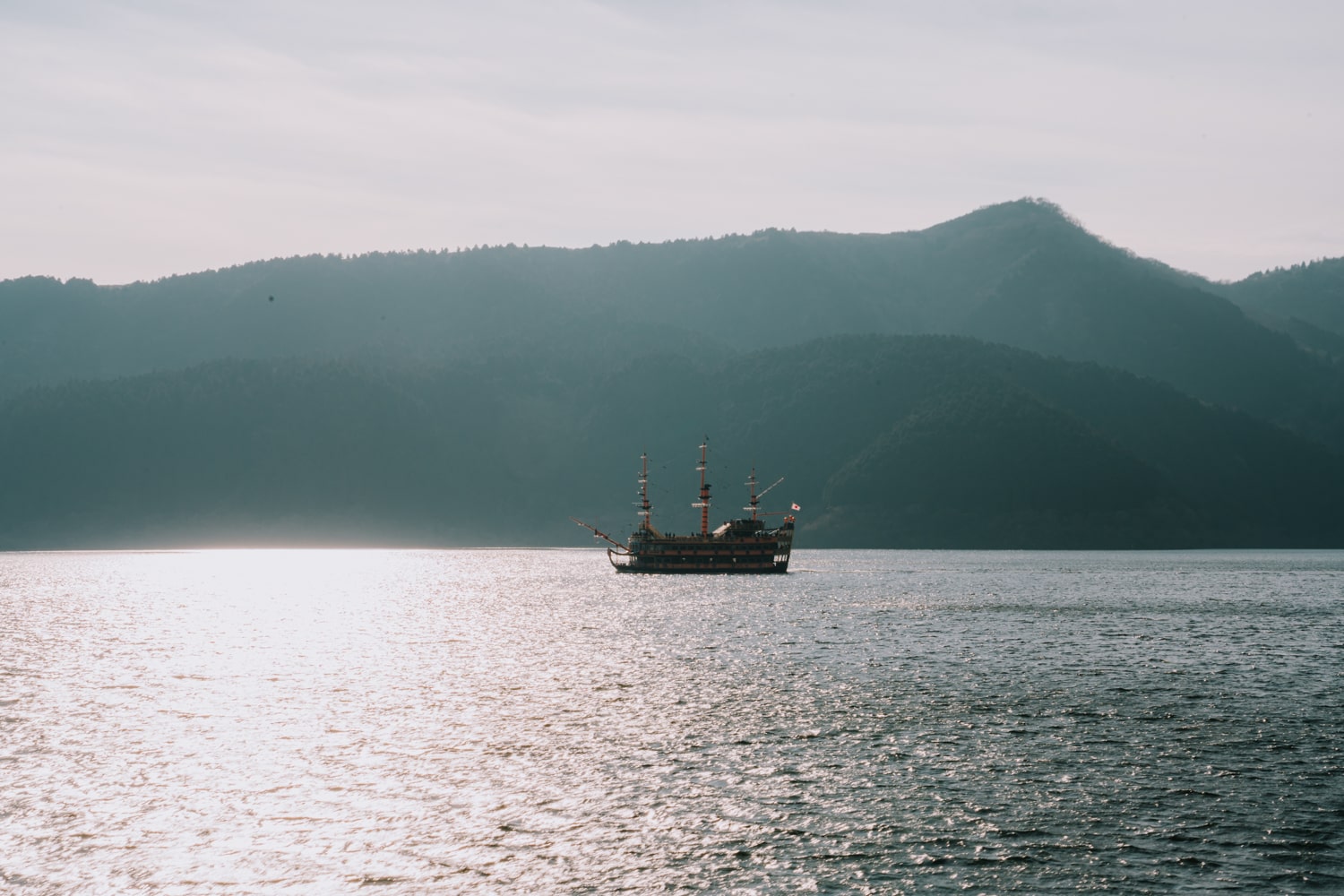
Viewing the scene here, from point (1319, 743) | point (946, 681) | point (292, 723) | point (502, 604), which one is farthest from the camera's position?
point (502, 604)

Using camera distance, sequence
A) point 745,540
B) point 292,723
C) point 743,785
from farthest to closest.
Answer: point 745,540
point 292,723
point 743,785

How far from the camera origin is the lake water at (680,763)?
34.3 meters

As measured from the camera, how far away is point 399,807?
41.4 meters

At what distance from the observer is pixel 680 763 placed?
48406 mm

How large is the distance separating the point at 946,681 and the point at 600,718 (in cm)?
2360

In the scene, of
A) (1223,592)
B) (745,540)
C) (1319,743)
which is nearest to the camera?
(1319,743)

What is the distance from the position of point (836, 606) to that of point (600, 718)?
79144 mm

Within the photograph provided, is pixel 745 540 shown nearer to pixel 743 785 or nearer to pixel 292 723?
pixel 292 723

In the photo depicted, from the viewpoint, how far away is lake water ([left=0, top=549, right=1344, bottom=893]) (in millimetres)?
34312

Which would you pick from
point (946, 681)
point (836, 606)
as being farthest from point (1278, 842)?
point (836, 606)

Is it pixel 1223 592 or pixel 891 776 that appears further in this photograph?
pixel 1223 592

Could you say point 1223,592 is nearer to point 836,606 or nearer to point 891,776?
point 836,606

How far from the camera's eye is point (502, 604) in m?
146

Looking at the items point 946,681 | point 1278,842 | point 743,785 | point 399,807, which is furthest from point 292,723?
point 1278,842
